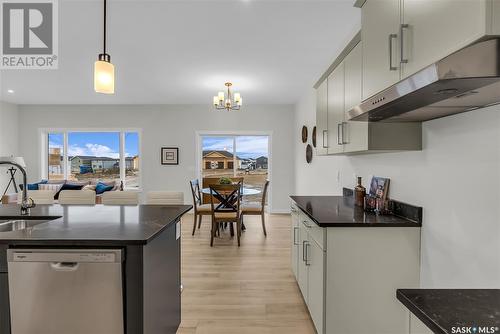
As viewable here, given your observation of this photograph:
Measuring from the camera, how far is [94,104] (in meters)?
6.55

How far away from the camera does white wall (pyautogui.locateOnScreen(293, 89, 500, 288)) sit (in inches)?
50.3

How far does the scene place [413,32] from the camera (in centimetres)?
117

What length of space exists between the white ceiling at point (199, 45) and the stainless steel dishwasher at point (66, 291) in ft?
6.93

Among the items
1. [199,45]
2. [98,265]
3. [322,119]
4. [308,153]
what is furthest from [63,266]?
[308,153]

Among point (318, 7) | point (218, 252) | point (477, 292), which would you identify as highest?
point (318, 7)

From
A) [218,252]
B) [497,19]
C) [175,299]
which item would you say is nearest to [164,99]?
[218,252]

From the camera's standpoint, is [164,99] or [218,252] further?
[164,99]

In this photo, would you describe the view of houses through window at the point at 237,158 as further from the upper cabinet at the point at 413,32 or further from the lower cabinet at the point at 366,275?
the upper cabinet at the point at 413,32

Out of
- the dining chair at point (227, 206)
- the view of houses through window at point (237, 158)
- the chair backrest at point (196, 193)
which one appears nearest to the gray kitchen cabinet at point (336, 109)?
the dining chair at point (227, 206)

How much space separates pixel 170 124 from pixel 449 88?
6.23m

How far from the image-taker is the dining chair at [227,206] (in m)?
4.05

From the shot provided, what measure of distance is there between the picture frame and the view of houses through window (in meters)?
0.63

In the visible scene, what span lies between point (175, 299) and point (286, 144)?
5068 mm

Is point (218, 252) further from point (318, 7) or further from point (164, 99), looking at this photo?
point (164, 99)
